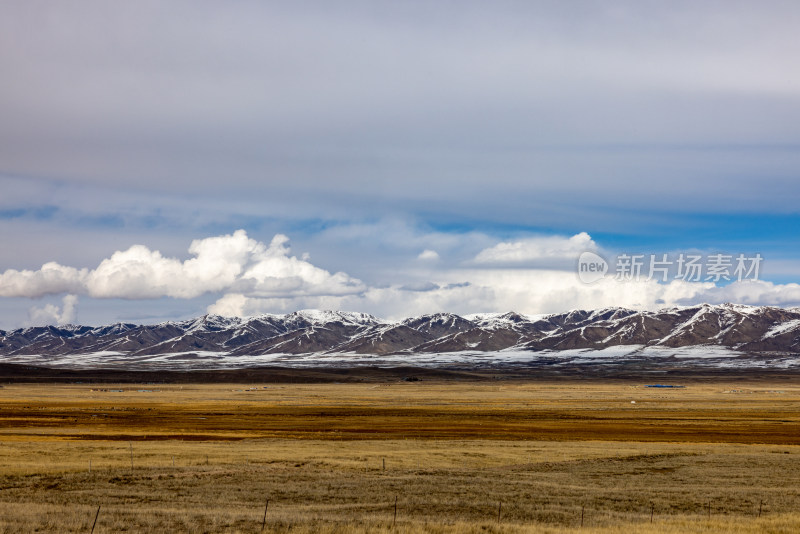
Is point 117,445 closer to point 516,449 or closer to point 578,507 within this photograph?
point 516,449

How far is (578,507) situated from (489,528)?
648 cm

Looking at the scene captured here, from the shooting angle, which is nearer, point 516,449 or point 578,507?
point 578,507

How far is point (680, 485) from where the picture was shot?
3444 centimetres

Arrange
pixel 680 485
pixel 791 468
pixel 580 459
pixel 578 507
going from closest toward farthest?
pixel 578 507 → pixel 680 485 → pixel 791 468 → pixel 580 459

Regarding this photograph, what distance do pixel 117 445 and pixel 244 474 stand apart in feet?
62.4

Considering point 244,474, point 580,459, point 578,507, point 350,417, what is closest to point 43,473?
point 244,474

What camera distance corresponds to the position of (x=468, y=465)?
4228 centimetres

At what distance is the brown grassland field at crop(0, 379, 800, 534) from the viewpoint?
23984 millimetres

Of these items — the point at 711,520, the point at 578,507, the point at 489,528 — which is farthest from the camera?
the point at 578,507

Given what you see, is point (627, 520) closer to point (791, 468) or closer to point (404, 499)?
point (404, 499)

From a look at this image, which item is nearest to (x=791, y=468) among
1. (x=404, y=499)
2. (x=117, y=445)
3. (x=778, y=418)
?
(x=404, y=499)

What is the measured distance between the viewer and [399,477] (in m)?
36.2

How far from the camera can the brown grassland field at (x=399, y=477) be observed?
23984mm

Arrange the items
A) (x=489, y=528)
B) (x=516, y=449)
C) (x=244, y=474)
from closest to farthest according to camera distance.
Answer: (x=489, y=528)
(x=244, y=474)
(x=516, y=449)
